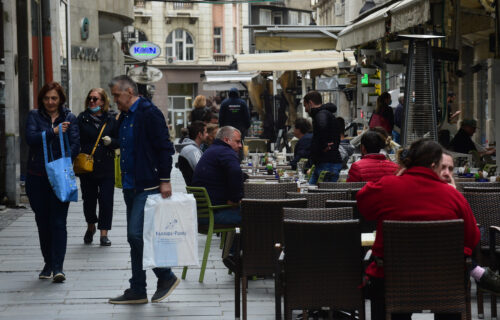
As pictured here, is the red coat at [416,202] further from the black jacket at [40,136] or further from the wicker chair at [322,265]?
the black jacket at [40,136]

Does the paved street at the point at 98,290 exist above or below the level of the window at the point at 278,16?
below

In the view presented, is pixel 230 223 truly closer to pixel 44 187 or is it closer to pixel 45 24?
pixel 44 187

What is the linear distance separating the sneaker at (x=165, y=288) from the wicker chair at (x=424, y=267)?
295 centimetres

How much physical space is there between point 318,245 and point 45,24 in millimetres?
14251

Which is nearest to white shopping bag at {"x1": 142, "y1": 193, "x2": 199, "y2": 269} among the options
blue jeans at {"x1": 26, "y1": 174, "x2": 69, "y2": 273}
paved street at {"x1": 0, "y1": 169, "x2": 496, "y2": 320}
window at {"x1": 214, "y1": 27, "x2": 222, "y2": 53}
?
paved street at {"x1": 0, "y1": 169, "x2": 496, "y2": 320}

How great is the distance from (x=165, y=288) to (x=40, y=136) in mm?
2047

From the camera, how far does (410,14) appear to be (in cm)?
1101

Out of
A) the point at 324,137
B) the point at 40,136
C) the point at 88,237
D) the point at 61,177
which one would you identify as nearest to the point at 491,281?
the point at 61,177

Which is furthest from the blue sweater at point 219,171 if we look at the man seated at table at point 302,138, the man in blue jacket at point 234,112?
the man in blue jacket at point 234,112

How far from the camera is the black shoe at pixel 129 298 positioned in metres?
8.54

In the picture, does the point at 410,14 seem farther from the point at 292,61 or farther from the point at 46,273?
the point at 292,61

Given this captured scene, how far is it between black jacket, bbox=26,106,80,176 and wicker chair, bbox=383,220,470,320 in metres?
4.52

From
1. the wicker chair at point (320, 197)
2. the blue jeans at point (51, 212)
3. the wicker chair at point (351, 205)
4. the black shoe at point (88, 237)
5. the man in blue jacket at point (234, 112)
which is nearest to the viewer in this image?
the wicker chair at point (351, 205)

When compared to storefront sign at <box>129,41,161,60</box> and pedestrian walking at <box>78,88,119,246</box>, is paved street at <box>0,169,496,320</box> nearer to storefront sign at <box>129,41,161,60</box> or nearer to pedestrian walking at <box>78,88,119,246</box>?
pedestrian walking at <box>78,88,119,246</box>
